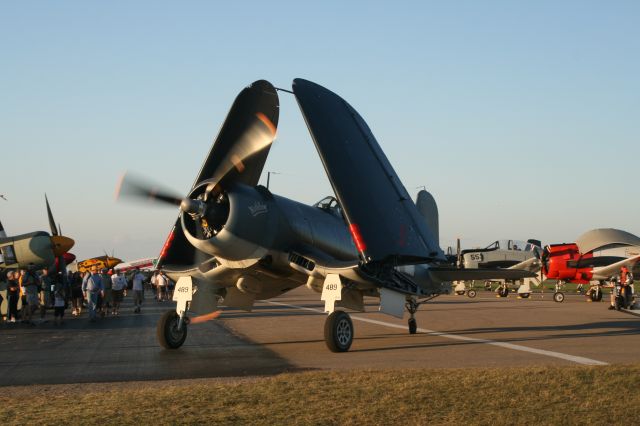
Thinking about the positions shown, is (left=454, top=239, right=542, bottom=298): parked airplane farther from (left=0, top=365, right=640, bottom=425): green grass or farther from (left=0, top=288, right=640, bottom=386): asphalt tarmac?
(left=0, top=365, right=640, bottom=425): green grass

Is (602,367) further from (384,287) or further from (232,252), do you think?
(232,252)

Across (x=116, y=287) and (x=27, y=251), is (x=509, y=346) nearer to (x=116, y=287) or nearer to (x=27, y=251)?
(x=116, y=287)

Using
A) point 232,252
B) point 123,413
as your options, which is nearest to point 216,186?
point 232,252

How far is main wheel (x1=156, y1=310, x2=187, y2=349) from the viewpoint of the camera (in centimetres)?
1553

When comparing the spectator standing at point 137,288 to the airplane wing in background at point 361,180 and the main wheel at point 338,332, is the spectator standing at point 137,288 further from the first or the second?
the main wheel at point 338,332

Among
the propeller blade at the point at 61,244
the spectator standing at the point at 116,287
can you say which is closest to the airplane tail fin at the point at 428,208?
the spectator standing at the point at 116,287

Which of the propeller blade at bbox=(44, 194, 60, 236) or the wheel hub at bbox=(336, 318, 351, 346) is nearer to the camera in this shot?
the wheel hub at bbox=(336, 318, 351, 346)

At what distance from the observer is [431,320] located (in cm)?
2489

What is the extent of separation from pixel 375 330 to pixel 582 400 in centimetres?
1248

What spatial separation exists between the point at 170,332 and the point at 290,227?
10.7 ft

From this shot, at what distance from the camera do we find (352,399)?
8539 mm

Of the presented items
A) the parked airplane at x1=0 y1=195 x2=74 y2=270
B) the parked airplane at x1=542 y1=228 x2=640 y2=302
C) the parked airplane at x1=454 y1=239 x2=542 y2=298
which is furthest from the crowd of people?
the parked airplane at x1=454 y1=239 x2=542 y2=298

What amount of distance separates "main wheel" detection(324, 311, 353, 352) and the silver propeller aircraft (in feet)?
0.07

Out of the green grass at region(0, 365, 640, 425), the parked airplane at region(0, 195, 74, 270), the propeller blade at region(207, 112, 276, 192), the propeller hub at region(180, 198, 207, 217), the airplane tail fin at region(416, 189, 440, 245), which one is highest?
the propeller blade at region(207, 112, 276, 192)
